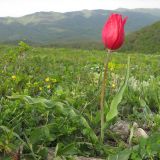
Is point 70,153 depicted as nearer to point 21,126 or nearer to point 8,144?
point 8,144

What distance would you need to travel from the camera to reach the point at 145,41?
360 ft

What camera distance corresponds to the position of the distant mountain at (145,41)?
105 m

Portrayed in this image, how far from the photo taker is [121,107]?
495 cm

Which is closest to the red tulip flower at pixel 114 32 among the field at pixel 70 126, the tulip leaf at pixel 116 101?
the tulip leaf at pixel 116 101

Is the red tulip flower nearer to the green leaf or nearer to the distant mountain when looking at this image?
the green leaf

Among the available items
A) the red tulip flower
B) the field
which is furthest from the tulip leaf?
the red tulip flower

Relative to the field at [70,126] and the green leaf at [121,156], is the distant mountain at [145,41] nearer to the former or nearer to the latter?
the field at [70,126]

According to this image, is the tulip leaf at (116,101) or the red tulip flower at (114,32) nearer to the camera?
the red tulip flower at (114,32)

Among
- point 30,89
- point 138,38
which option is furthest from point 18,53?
point 138,38

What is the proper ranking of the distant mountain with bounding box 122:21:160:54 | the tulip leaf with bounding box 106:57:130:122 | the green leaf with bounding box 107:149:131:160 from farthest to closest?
the distant mountain with bounding box 122:21:160:54 < the tulip leaf with bounding box 106:57:130:122 < the green leaf with bounding box 107:149:131:160

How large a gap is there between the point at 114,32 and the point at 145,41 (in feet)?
357

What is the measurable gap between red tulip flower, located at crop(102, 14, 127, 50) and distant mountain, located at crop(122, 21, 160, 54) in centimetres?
10064

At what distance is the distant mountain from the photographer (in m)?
105

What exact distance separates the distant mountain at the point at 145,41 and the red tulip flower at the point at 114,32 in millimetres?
100635
